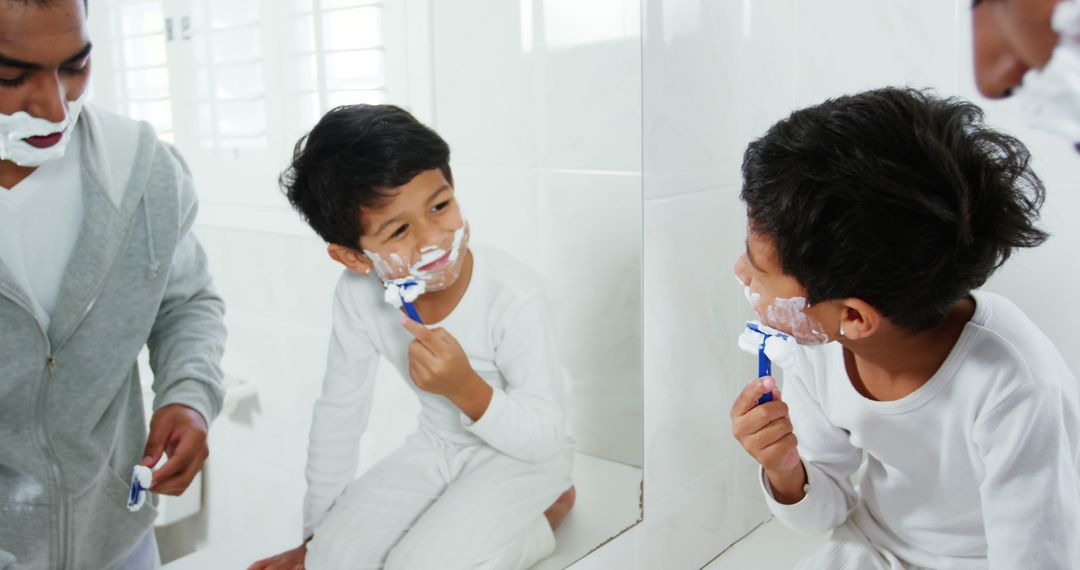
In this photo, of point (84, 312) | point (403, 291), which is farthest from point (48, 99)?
point (403, 291)

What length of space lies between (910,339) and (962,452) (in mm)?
159

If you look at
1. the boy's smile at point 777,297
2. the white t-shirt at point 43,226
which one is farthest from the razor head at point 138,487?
the boy's smile at point 777,297

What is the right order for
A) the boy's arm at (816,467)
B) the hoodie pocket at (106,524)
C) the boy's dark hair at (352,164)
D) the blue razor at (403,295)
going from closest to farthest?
the hoodie pocket at (106,524)
the boy's dark hair at (352,164)
the blue razor at (403,295)
the boy's arm at (816,467)

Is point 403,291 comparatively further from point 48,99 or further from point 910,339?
point 910,339

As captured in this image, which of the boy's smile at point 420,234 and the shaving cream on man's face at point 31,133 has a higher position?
the shaving cream on man's face at point 31,133

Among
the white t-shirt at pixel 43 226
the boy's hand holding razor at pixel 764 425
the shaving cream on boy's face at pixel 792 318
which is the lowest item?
the boy's hand holding razor at pixel 764 425

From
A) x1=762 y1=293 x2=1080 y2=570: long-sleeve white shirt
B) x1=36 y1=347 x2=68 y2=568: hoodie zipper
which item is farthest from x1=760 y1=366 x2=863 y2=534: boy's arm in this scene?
x1=36 y1=347 x2=68 y2=568: hoodie zipper

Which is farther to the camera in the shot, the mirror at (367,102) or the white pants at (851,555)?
the white pants at (851,555)

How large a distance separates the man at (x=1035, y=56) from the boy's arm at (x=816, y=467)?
2.28 feet

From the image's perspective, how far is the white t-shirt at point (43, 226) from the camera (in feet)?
2.04

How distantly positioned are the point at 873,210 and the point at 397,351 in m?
0.50

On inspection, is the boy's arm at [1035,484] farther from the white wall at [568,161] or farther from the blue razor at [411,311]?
the blue razor at [411,311]

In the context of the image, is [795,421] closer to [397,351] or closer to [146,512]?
[397,351]

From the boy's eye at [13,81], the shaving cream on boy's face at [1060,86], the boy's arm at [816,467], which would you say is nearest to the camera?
the shaving cream on boy's face at [1060,86]
